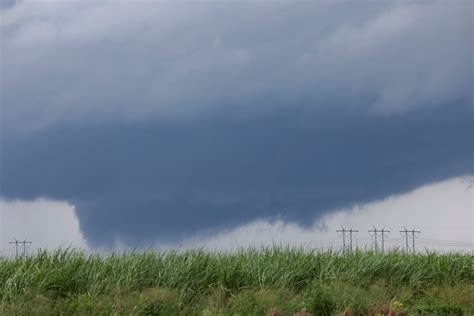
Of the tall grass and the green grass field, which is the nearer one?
the green grass field

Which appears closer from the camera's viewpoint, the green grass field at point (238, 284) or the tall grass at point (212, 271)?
the green grass field at point (238, 284)

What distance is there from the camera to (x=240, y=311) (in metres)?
10.5

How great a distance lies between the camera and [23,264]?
12289 millimetres

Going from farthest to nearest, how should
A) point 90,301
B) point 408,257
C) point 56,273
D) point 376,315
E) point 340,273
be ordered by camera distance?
point 408,257, point 340,273, point 56,273, point 90,301, point 376,315

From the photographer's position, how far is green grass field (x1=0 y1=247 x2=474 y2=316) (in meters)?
10.7

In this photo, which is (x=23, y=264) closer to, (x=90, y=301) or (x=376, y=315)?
(x=90, y=301)

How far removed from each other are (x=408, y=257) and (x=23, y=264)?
7.52 meters

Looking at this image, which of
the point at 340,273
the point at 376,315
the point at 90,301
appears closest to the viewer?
the point at 376,315

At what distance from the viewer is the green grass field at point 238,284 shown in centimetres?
1070

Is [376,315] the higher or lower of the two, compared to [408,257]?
lower

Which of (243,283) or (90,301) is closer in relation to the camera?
(90,301)

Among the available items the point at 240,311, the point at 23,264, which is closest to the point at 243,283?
the point at 240,311

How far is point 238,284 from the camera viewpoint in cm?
1220

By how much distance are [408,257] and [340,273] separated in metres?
2.25
